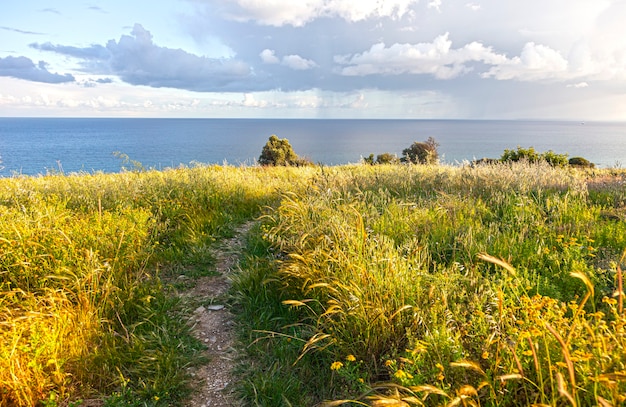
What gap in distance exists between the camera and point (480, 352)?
260 centimetres

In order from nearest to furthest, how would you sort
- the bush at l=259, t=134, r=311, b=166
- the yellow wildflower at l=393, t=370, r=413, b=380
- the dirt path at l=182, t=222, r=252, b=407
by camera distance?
the yellow wildflower at l=393, t=370, r=413, b=380 → the dirt path at l=182, t=222, r=252, b=407 → the bush at l=259, t=134, r=311, b=166

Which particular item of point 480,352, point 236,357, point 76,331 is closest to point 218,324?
point 236,357

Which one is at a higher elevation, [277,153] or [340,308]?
[340,308]

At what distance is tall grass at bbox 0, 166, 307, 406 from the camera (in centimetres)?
304

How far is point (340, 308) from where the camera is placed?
3285 mm

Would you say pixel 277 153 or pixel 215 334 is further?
pixel 277 153

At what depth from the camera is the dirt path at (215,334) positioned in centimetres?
320

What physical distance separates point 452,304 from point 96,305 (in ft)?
12.5

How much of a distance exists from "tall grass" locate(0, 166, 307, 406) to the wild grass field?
0.8 inches

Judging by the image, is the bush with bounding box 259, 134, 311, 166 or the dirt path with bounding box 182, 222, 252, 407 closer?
the dirt path with bounding box 182, 222, 252, 407

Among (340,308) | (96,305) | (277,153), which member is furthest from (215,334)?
(277,153)

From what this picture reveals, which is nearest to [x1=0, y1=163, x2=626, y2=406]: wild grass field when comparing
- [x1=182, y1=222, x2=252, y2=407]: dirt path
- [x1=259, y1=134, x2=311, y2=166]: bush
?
[x1=182, y1=222, x2=252, y2=407]: dirt path

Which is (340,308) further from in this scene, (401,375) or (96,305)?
(96,305)

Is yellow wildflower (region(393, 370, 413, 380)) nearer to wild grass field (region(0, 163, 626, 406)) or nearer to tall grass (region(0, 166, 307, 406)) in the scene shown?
wild grass field (region(0, 163, 626, 406))
